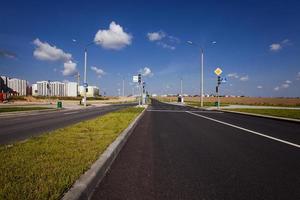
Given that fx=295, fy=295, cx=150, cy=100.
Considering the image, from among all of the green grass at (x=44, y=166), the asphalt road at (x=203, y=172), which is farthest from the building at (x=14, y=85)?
the asphalt road at (x=203, y=172)

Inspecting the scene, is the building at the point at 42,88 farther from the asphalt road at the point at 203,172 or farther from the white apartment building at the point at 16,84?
the asphalt road at the point at 203,172

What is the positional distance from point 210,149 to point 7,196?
611 centimetres

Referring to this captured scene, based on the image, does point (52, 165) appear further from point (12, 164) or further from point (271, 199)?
point (271, 199)

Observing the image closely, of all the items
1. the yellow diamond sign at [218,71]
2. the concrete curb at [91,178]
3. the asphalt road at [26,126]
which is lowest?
the asphalt road at [26,126]

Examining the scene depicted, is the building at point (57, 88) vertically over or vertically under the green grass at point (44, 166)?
over

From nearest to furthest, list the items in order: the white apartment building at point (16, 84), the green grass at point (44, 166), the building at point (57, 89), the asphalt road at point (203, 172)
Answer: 1. the green grass at point (44, 166)
2. the asphalt road at point (203, 172)
3. the white apartment building at point (16, 84)
4. the building at point (57, 89)

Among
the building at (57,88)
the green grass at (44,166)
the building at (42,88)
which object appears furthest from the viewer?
the building at (57,88)

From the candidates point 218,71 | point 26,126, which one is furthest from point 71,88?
point 26,126

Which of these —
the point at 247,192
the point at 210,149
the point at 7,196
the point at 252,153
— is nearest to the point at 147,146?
the point at 210,149

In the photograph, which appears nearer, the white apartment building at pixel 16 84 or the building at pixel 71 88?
the white apartment building at pixel 16 84

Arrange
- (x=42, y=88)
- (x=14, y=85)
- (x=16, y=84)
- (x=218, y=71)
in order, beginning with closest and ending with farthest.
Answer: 1. (x=218, y=71)
2. (x=14, y=85)
3. (x=16, y=84)
4. (x=42, y=88)

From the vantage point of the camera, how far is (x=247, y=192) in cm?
473

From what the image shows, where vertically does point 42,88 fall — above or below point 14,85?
below

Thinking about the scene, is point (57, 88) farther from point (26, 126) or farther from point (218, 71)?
point (26, 126)
